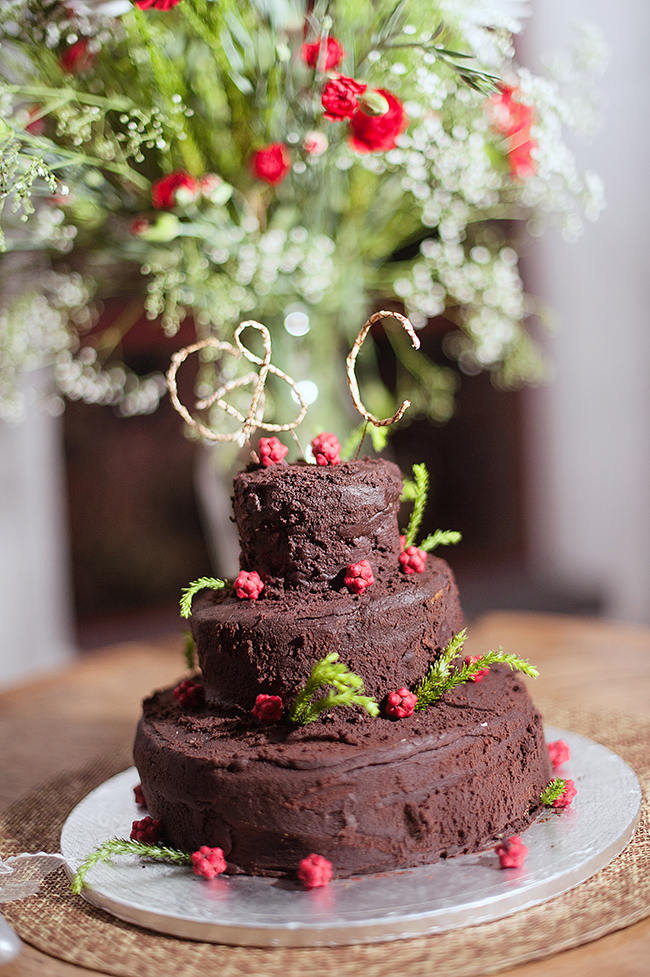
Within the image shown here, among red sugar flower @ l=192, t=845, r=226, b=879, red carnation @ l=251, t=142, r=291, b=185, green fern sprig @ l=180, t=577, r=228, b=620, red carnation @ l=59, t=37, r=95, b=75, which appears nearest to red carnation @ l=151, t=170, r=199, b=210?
red carnation @ l=251, t=142, r=291, b=185

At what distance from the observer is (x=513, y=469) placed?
3637 millimetres

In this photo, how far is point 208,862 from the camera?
41.1 inches

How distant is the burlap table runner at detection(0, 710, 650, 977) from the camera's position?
0.89 metres

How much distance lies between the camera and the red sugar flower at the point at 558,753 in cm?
131

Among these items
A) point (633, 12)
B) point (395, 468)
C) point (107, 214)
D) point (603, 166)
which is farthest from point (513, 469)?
point (395, 468)

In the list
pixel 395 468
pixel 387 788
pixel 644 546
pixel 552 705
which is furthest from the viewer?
pixel 644 546

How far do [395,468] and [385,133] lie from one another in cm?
57

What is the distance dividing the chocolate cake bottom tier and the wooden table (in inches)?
19.2

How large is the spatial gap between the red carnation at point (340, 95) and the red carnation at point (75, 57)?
0.47m

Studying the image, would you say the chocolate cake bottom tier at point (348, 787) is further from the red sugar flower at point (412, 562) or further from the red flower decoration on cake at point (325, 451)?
the red flower decoration on cake at point (325, 451)

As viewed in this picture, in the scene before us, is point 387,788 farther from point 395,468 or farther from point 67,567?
point 67,567

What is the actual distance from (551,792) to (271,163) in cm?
105

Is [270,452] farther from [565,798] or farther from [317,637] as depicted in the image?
[565,798]

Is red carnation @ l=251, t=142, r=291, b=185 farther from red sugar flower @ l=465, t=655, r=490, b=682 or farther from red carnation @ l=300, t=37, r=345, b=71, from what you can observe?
red sugar flower @ l=465, t=655, r=490, b=682
